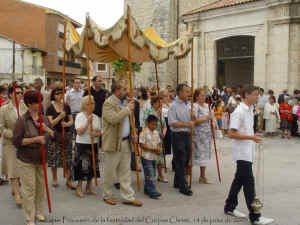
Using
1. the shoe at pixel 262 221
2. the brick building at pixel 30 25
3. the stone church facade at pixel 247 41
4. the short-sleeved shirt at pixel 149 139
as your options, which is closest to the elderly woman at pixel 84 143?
the short-sleeved shirt at pixel 149 139

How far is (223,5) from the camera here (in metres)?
17.2

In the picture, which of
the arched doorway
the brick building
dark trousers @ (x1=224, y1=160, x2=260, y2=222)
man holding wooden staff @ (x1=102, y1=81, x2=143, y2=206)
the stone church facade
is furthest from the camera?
the brick building

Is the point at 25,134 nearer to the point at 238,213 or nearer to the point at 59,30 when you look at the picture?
the point at 238,213

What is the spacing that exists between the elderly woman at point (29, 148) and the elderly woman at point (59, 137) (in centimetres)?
171

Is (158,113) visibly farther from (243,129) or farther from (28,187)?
(28,187)

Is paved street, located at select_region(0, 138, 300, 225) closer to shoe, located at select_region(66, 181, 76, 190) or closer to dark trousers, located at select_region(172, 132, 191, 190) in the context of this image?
shoe, located at select_region(66, 181, 76, 190)

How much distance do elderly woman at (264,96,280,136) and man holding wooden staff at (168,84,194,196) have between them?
25.9 ft

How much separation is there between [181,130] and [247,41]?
1405 centimetres

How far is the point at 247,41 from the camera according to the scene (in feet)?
61.0

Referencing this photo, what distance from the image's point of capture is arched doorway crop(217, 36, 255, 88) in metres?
18.3

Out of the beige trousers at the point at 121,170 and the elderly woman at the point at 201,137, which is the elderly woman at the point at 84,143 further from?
Result: the elderly woman at the point at 201,137

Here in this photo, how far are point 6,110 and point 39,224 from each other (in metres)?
1.94

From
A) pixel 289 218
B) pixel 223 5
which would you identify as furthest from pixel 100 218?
pixel 223 5

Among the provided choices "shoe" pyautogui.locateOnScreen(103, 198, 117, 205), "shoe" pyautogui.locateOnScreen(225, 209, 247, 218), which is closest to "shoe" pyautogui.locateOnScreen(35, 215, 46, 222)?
"shoe" pyautogui.locateOnScreen(103, 198, 117, 205)
